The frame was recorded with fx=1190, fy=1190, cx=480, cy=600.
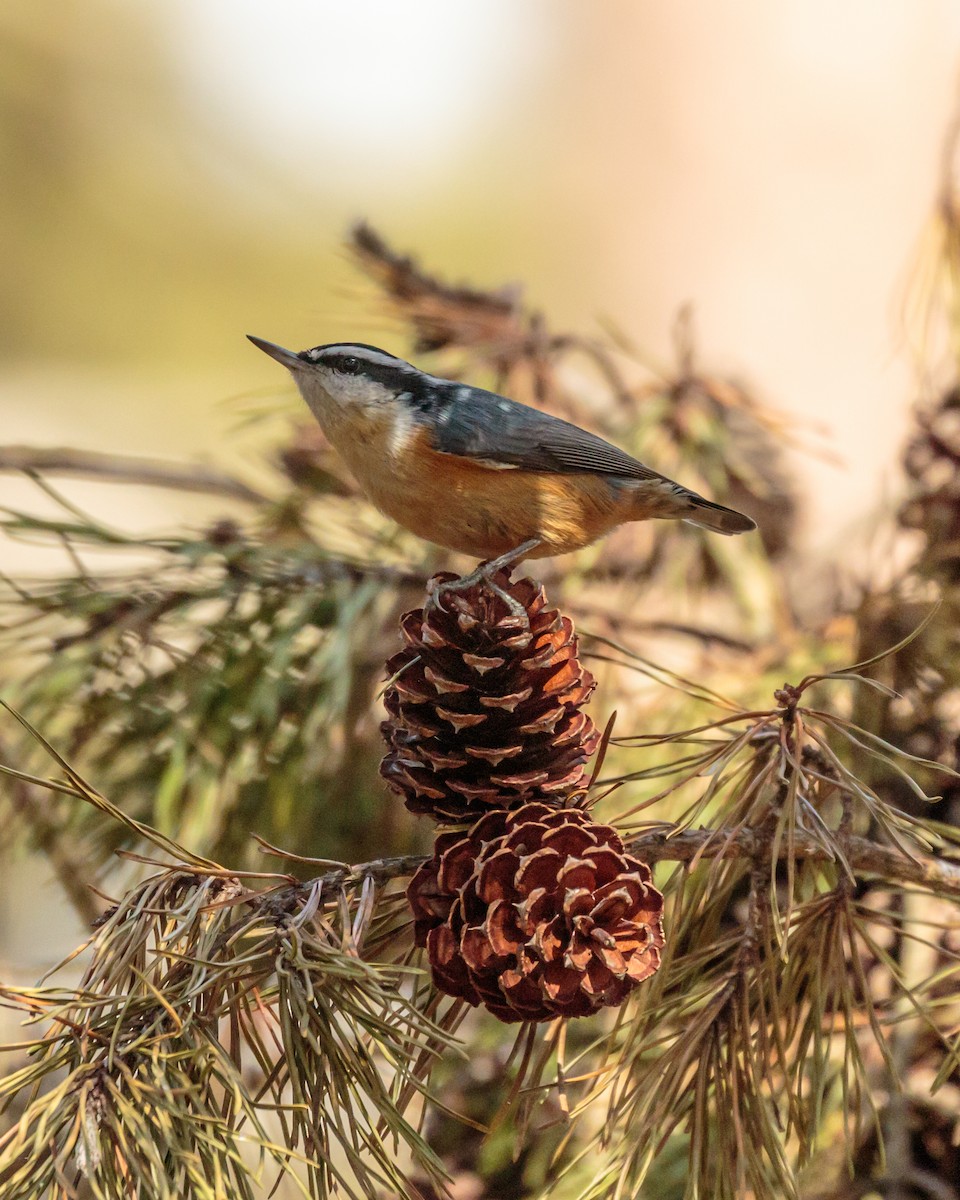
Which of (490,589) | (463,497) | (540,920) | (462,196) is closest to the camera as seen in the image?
(540,920)

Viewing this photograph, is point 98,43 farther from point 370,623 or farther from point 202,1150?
point 202,1150

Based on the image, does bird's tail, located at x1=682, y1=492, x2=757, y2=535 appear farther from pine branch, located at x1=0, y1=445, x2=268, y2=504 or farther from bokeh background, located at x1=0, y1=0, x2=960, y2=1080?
pine branch, located at x1=0, y1=445, x2=268, y2=504

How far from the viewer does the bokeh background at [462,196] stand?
1913 millimetres

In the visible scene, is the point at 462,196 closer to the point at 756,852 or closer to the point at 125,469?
the point at 125,469

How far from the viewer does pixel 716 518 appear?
44.5 inches

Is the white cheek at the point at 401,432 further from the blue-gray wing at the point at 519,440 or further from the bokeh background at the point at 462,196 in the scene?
the bokeh background at the point at 462,196

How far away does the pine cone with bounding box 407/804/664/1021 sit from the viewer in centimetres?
55

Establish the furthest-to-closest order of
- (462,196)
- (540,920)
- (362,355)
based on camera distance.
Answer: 1. (462,196)
2. (362,355)
3. (540,920)

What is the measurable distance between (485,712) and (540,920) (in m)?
0.13

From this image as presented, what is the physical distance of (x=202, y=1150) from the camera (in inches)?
18.8

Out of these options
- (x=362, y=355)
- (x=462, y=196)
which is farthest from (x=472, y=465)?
(x=462, y=196)

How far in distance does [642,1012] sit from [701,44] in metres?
2.16

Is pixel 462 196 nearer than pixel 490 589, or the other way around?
pixel 490 589

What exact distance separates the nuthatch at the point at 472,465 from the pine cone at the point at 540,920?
35cm
